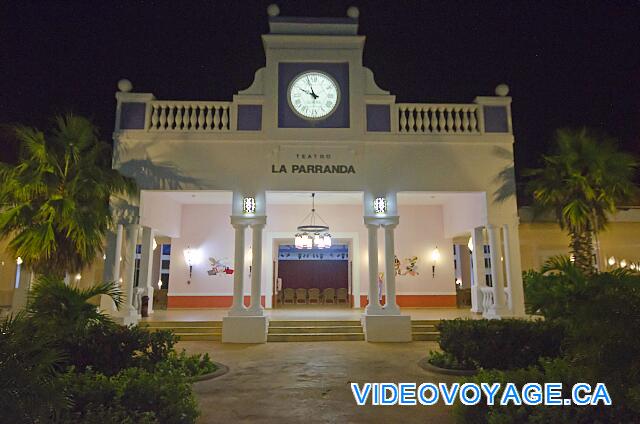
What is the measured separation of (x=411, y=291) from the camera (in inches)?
597

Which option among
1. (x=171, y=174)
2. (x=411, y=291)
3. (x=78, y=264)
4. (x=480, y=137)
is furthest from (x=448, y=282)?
(x=78, y=264)

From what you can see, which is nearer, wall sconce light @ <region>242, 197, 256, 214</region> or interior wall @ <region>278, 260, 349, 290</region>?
wall sconce light @ <region>242, 197, 256, 214</region>

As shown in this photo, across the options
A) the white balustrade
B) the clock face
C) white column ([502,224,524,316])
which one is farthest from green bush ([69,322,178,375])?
the white balustrade

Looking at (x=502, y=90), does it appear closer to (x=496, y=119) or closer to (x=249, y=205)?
(x=496, y=119)

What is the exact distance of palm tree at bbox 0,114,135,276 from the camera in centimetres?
827

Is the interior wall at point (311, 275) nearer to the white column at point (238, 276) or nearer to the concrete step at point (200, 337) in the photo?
the white column at point (238, 276)

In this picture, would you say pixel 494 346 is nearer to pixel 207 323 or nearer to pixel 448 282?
pixel 207 323

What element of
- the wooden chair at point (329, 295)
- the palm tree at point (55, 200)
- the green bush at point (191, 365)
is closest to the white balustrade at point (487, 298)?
the green bush at point (191, 365)

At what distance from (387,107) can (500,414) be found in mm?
8843

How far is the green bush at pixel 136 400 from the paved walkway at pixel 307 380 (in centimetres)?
101

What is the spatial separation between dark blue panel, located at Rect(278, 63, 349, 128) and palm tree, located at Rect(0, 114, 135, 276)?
4422 millimetres

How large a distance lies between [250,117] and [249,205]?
221cm

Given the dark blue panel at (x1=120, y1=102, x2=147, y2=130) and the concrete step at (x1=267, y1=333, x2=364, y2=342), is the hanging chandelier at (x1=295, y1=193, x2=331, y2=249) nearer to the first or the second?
the concrete step at (x1=267, y1=333, x2=364, y2=342)

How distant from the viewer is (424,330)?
11.0m
